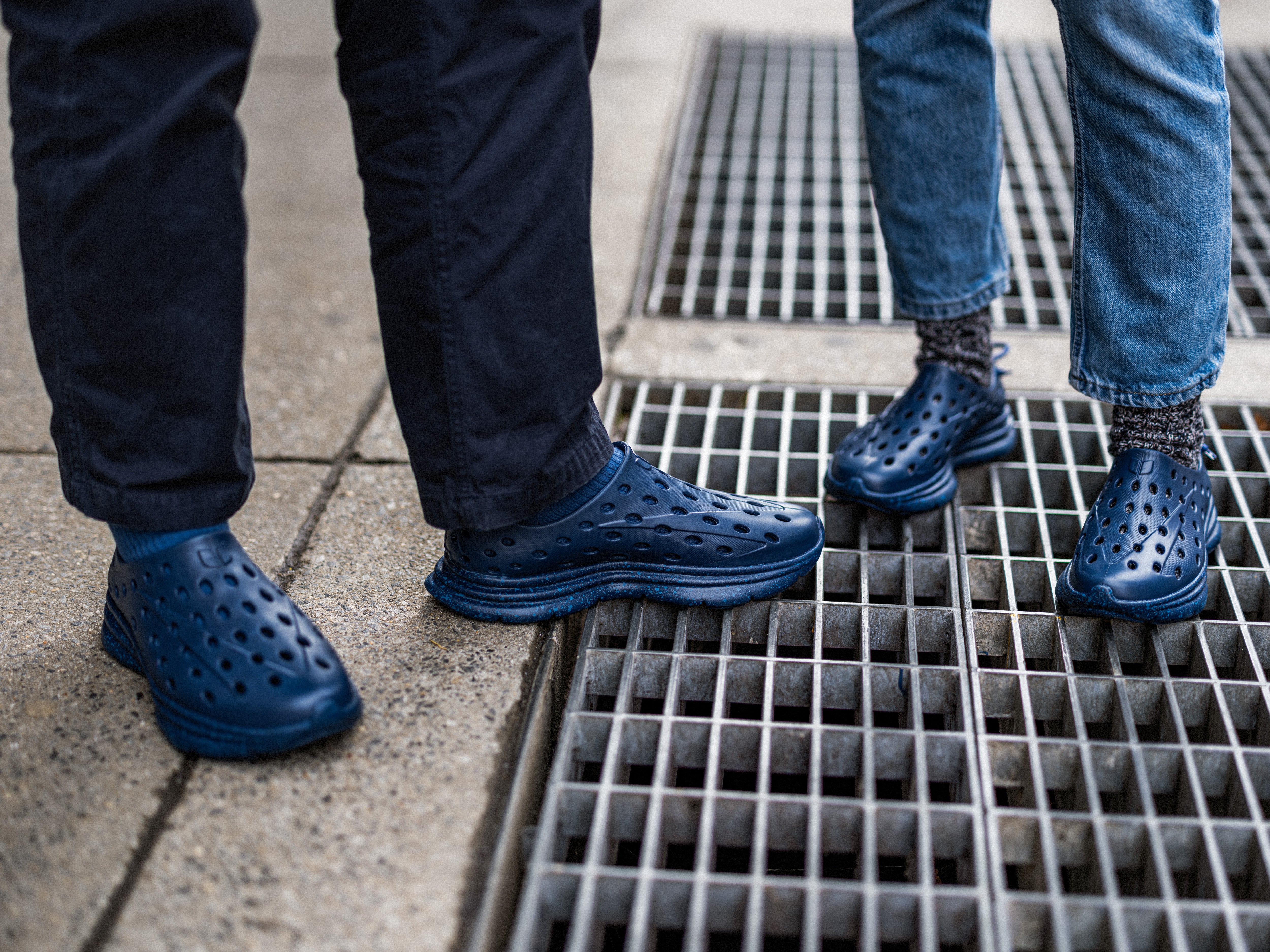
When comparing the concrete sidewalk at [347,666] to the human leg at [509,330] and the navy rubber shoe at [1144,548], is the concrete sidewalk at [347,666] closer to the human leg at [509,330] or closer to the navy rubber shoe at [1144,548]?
the human leg at [509,330]

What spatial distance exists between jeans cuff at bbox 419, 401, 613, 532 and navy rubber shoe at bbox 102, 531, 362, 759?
0.18 metres

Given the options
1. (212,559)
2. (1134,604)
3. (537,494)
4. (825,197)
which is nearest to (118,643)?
(212,559)

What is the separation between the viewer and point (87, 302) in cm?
104

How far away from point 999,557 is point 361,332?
3.98ft

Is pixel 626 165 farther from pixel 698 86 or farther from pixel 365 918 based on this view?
pixel 365 918

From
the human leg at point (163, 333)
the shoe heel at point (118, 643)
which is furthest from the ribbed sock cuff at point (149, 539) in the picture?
the shoe heel at point (118, 643)

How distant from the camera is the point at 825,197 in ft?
8.70

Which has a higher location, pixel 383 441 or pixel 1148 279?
pixel 1148 279

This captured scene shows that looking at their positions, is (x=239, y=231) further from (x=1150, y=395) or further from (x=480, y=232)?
(x=1150, y=395)

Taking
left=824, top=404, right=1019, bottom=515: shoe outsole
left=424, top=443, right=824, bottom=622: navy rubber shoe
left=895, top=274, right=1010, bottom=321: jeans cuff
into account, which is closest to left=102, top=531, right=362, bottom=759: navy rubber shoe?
left=424, top=443, right=824, bottom=622: navy rubber shoe

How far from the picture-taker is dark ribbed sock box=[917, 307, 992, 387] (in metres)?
1.62

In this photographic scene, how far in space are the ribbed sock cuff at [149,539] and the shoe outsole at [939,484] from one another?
81 centimetres

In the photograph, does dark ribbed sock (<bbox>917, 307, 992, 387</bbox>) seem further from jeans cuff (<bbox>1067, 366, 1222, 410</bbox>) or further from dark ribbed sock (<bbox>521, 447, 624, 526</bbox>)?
dark ribbed sock (<bbox>521, 447, 624, 526</bbox>)

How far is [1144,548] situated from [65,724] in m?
1.21
